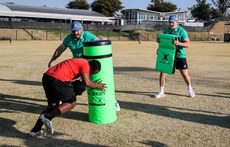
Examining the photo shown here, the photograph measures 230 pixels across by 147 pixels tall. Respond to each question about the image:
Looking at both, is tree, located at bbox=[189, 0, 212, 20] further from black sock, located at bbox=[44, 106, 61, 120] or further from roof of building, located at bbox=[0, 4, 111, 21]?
black sock, located at bbox=[44, 106, 61, 120]

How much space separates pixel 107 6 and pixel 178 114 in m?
80.7

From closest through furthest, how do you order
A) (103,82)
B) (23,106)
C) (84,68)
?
1. (84,68)
2. (103,82)
3. (23,106)

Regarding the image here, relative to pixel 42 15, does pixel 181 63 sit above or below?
below

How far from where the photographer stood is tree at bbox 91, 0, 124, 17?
81.9m

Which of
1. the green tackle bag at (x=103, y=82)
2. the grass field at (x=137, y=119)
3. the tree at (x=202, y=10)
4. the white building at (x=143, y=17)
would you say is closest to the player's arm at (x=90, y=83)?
the green tackle bag at (x=103, y=82)

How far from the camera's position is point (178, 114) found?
5344 mm

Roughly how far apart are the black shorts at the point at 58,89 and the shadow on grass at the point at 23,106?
1.05 metres

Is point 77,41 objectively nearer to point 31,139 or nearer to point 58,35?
point 31,139

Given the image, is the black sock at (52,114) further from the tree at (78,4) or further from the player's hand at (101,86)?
the tree at (78,4)

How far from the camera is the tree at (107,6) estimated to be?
3223 inches

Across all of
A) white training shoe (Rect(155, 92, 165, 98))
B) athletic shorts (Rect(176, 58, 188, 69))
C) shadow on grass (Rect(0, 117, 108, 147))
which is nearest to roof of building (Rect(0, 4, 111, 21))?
white training shoe (Rect(155, 92, 165, 98))

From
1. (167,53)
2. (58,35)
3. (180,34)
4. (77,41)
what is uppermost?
(58,35)

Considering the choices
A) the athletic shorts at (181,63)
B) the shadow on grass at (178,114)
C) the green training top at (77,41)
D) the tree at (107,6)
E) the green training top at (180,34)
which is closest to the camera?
the shadow on grass at (178,114)

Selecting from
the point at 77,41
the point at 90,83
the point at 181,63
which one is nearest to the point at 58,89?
the point at 90,83
